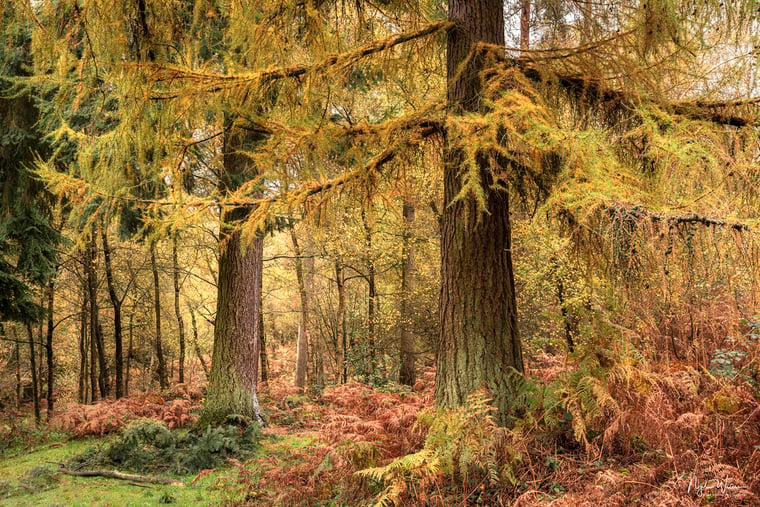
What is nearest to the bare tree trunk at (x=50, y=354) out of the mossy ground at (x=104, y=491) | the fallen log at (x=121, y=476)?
the mossy ground at (x=104, y=491)

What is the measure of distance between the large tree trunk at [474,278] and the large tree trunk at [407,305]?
8.21 meters

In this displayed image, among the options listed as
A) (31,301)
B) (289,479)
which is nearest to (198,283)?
(31,301)

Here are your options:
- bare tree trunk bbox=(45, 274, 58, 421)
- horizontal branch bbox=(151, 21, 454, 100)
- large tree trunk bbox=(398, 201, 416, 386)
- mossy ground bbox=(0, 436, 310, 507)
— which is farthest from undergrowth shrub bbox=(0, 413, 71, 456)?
horizontal branch bbox=(151, 21, 454, 100)

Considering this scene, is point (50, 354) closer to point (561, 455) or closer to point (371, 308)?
point (371, 308)

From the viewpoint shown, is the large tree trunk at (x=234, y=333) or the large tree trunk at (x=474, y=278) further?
the large tree trunk at (x=234, y=333)

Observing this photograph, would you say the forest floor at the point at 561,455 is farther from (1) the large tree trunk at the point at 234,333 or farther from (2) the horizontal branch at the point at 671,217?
(1) the large tree trunk at the point at 234,333

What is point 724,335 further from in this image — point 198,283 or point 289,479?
point 198,283

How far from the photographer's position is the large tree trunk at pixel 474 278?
4621 millimetres

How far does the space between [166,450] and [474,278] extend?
5.53 meters

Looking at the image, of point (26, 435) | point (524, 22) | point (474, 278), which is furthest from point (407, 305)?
point (26, 435)

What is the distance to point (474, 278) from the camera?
4.68 metres

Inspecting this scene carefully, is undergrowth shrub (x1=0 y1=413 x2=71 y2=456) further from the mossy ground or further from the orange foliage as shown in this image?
the mossy ground

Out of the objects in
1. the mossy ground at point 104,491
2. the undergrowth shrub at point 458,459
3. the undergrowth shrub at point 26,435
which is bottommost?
the undergrowth shrub at point 26,435

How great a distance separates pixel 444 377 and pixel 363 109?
924 cm
